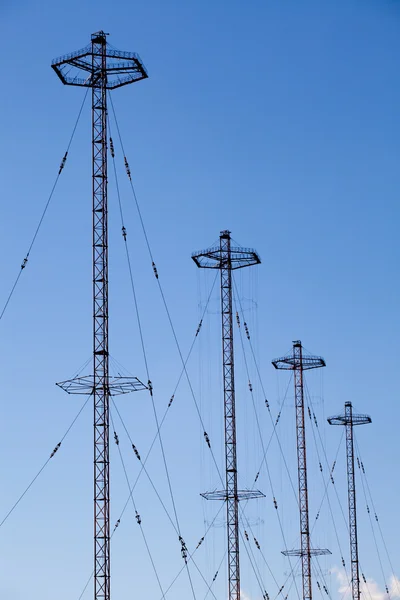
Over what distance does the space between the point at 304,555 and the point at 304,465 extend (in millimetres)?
9694

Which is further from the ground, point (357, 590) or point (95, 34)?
point (95, 34)

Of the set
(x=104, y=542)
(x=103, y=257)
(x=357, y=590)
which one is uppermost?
(x=103, y=257)

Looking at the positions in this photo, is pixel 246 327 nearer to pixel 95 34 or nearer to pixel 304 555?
pixel 304 555

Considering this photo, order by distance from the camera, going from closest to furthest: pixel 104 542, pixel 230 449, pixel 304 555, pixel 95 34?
pixel 104 542
pixel 95 34
pixel 230 449
pixel 304 555

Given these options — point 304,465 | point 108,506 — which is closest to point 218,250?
point 304,465

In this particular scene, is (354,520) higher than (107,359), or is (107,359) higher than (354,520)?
(107,359)

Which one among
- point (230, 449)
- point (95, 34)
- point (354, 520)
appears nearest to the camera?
point (95, 34)

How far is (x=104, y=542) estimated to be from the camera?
3711 inches

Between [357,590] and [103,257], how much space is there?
77.0 m

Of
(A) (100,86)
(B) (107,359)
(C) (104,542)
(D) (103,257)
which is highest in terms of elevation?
(A) (100,86)

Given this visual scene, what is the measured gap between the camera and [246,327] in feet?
439

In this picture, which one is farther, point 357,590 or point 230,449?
point 357,590

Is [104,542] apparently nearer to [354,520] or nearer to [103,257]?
[103,257]

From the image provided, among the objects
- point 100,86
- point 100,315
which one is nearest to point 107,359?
point 100,315
